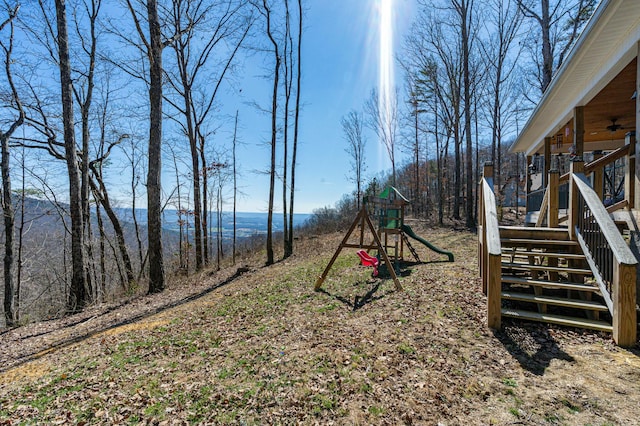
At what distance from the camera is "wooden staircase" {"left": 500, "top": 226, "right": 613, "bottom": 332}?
3.45 meters

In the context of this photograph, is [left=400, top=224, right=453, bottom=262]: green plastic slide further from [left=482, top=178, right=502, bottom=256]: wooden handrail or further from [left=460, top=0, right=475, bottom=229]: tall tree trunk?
[left=460, top=0, right=475, bottom=229]: tall tree trunk

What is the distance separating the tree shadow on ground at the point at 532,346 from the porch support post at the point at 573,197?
1.80 meters

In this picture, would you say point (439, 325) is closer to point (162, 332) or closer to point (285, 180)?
point (162, 332)

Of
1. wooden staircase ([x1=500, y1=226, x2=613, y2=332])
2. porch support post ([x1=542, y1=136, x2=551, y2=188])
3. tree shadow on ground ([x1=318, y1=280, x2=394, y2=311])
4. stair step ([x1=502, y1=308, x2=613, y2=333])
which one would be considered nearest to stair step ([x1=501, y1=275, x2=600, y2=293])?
wooden staircase ([x1=500, y1=226, x2=613, y2=332])

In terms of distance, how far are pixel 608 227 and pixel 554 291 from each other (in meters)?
1.79

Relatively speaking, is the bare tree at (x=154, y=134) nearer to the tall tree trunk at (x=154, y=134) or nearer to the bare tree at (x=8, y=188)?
the tall tree trunk at (x=154, y=134)

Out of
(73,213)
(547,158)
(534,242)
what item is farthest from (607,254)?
(73,213)

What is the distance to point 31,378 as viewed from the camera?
11.8 ft

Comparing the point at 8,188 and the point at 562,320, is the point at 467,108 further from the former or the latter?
the point at 8,188

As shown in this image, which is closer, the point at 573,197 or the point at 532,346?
the point at 532,346

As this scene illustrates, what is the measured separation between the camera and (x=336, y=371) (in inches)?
121

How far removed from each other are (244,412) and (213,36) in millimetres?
15310

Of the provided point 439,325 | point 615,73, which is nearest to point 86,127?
point 439,325

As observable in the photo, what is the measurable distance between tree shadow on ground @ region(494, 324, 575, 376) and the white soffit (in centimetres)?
399
